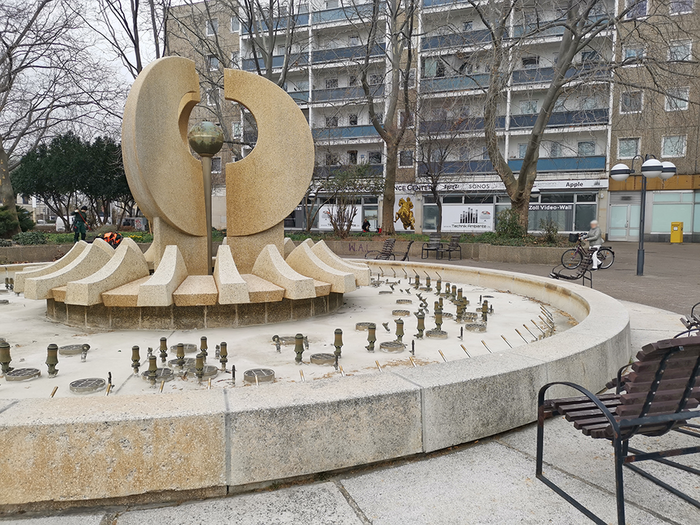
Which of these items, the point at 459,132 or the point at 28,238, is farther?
the point at 459,132

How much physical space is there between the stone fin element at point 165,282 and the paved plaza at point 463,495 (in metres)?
3.26

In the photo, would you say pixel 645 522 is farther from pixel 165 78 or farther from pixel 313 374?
pixel 165 78

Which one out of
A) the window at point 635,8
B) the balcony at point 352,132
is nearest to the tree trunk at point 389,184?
the window at point 635,8

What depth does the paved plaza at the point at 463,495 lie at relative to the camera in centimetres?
232

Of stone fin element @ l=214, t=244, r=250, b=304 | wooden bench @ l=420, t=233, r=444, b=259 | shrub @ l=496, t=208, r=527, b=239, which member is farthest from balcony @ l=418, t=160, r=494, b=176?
stone fin element @ l=214, t=244, r=250, b=304

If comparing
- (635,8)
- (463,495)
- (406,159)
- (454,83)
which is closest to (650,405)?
(463,495)

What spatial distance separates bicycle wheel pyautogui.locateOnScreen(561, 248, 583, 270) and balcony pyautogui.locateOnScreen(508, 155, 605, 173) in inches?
531

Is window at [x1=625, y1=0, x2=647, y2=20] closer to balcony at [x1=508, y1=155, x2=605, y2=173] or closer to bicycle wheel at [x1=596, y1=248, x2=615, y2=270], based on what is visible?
bicycle wheel at [x1=596, y1=248, x2=615, y2=270]

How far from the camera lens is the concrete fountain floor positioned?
4055mm

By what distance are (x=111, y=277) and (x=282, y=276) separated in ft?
6.67

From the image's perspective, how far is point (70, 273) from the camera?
6312mm

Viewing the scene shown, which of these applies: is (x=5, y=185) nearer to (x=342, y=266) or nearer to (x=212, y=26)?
(x=212, y=26)

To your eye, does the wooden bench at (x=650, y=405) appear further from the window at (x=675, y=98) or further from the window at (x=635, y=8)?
the window at (x=635, y=8)

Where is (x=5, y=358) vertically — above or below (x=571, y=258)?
above
